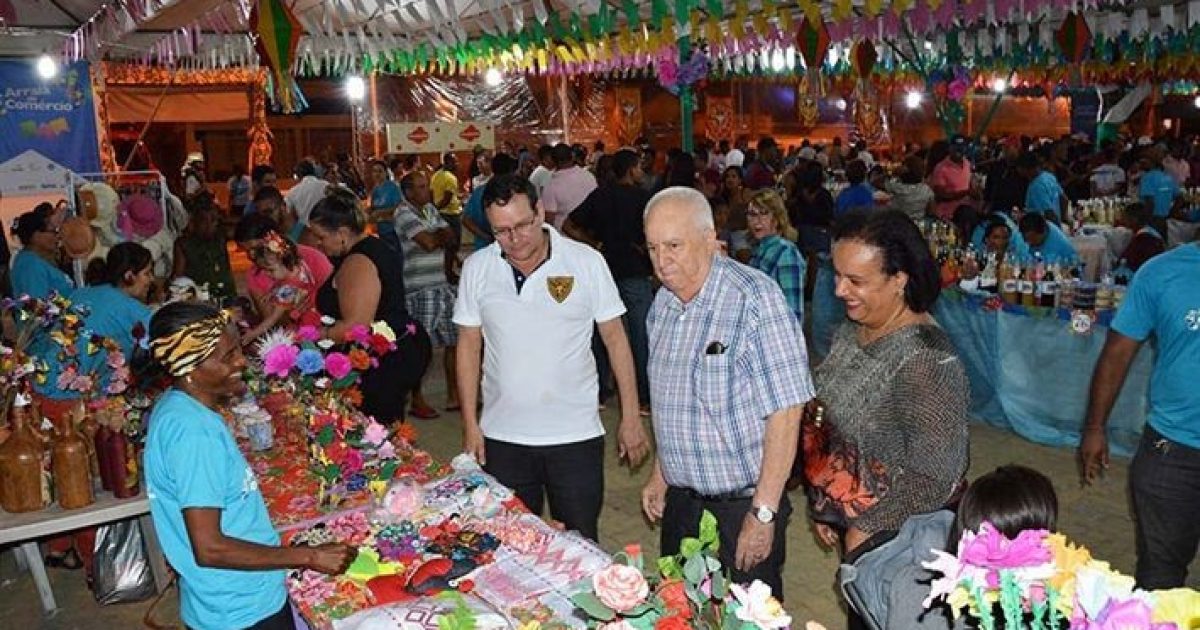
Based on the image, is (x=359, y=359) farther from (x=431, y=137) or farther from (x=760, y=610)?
(x=431, y=137)

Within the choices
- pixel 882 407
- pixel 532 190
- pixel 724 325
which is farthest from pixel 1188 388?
pixel 532 190

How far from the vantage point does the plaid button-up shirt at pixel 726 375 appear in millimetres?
2322

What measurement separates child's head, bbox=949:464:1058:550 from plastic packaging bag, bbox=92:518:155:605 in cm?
342

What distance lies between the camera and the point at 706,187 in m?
9.61

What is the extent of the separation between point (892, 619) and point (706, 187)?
8132 mm

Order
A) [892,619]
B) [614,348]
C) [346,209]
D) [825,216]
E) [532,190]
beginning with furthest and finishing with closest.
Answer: [825,216]
[346,209]
[614,348]
[532,190]
[892,619]

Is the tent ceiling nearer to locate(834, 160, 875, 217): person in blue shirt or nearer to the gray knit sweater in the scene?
locate(834, 160, 875, 217): person in blue shirt

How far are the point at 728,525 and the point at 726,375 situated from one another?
418mm

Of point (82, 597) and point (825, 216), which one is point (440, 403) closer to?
point (82, 597)

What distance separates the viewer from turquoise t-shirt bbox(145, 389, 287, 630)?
2.02 m

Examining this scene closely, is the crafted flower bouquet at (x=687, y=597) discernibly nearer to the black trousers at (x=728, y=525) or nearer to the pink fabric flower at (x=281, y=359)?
the black trousers at (x=728, y=525)

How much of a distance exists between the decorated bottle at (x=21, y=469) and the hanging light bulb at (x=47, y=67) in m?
7.27

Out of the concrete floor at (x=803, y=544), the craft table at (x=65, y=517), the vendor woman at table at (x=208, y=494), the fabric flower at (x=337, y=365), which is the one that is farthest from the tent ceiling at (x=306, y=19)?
the vendor woman at table at (x=208, y=494)

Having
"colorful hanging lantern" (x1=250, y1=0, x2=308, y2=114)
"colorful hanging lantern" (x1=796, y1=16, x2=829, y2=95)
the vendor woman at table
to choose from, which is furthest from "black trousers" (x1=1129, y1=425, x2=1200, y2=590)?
"colorful hanging lantern" (x1=796, y1=16, x2=829, y2=95)
